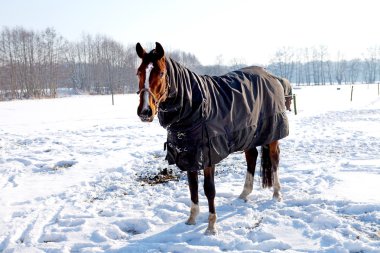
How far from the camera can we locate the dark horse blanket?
3.03 m

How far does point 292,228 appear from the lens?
3.31 meters

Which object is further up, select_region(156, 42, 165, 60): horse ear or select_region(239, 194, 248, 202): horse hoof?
select_region(156, 42, 165, 60): horse ear

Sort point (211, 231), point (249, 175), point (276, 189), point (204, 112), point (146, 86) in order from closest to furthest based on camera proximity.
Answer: point (146, 86), point (204, 112), point (211, 231), point (276, 189), point (249, 175)

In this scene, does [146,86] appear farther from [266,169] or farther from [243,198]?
[266,169]

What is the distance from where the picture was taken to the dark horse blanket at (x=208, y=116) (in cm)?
303

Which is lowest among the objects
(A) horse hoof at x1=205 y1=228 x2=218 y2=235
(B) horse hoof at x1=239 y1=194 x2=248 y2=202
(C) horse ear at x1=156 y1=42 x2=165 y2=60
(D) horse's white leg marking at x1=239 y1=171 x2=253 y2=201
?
(A) horse hoof at x1=205 y1=228 x2=218 y2=235

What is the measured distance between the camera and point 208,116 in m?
3.15

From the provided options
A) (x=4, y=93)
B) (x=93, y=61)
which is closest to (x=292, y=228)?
(x=4, y=93)

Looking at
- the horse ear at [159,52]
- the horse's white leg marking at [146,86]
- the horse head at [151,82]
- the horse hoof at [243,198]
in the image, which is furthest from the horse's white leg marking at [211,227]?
the horse ear at [159,52]

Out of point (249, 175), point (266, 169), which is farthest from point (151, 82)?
point (266, 169)

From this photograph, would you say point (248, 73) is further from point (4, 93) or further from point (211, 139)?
point (4, 93)

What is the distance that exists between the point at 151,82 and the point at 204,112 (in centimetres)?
69

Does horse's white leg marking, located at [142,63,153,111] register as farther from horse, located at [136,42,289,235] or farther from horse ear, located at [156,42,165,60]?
horse ear, located at [156,42,165,60]

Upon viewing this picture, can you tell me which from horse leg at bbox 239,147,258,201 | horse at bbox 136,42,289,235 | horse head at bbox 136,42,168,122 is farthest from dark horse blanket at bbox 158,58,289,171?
horse leg at bbox 239,147,258,201
